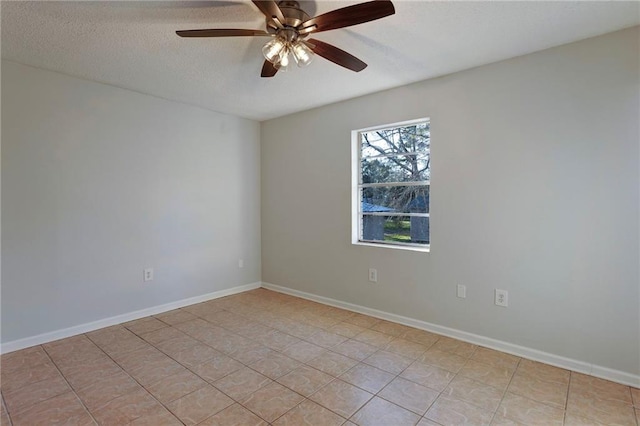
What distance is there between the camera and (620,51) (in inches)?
85.2

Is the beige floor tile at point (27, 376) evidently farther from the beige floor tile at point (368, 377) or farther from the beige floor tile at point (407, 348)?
the beige floor tile at point (407, 348)

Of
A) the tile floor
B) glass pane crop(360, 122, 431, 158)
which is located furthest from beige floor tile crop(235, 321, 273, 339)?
glass pane crop(360, 122, 431, 158)

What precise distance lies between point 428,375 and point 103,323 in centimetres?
306

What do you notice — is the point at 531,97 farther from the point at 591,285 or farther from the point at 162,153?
→ the point at 162,153

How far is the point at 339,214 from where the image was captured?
12.3 feet

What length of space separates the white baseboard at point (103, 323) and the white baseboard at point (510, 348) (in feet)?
4.95

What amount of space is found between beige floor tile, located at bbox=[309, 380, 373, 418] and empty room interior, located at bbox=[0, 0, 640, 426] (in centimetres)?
2

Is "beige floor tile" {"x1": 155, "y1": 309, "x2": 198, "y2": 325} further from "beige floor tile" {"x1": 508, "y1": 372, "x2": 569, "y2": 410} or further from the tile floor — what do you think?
"beige floor tile" {"x1": 508, "y1": 372, "x2": 569, "y2": 410}

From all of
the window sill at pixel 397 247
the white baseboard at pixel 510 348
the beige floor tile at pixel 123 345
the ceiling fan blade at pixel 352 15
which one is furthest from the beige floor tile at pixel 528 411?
the beige floor tile at pixel 123 345

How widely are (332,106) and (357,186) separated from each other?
100 cm

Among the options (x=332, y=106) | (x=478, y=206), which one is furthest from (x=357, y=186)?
(x=478, y=206)

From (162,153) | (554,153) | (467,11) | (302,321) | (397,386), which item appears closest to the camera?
(467,11)

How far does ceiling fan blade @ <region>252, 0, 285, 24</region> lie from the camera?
156 centimetres

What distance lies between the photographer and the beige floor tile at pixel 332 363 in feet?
7.72
